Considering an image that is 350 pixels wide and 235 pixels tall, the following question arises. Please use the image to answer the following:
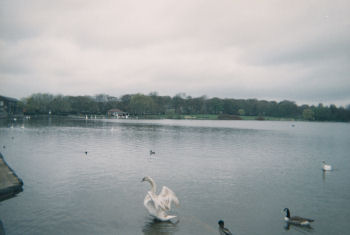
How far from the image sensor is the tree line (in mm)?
133625

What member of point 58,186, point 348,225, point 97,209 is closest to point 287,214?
point 348,225

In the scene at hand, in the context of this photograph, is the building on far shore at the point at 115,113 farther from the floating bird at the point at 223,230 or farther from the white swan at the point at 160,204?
the floating bird at the point at 223,230

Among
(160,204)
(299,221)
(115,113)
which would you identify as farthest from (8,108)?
(299,221)

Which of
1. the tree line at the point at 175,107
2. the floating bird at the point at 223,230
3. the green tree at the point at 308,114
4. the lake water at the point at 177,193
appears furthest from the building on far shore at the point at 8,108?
the green tree at the point at 308,114

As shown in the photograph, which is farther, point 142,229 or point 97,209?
point 97,209

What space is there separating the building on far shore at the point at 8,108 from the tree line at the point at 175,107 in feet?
13.3

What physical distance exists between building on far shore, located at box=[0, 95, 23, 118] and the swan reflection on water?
344ft

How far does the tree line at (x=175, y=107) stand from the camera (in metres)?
134

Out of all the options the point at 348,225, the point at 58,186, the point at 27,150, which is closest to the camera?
the point at 348,225

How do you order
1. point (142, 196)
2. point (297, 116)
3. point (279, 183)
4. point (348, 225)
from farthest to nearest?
point (297, 116) < point (279, 183) < point (142, 196) < point (348, 225)

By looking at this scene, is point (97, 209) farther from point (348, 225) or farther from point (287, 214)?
point (348, 225)

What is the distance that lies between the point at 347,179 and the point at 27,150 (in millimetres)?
26466

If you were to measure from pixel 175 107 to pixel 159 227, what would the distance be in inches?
6302

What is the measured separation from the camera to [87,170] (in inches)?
705
